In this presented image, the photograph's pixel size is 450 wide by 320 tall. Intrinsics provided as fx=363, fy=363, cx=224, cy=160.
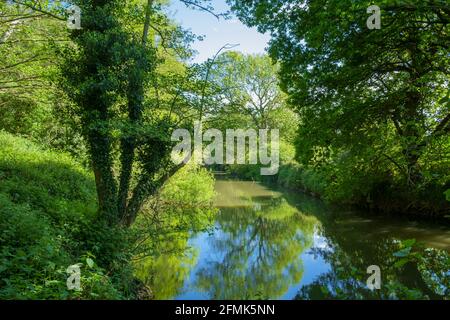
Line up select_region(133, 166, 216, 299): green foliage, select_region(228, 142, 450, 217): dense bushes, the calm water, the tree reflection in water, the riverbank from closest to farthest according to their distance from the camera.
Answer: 1. the calm water
2. select_region(133, 166, 216, 299): green foliage
3. the tree reflection in water
4. select_region(228, 142, 450, 217): dense bushes
5. the riverbank

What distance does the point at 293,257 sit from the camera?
13.8 metres

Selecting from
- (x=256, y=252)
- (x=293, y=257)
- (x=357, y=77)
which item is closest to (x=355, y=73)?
(x=357, y=77)

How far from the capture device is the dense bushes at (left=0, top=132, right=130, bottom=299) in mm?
5340

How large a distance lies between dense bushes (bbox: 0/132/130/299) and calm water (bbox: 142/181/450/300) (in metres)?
2.49

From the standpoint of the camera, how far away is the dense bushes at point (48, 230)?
5.34 metres

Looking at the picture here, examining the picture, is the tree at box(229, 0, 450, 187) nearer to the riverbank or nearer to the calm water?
the riverbank

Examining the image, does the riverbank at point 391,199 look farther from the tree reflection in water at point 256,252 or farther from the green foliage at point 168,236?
the green foliage at point 168,236

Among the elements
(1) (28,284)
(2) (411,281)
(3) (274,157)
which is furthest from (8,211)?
(3) (274,157)

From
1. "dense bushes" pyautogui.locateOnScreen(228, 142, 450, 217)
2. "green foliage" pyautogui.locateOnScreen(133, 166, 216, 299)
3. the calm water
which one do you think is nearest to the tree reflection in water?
the calm water

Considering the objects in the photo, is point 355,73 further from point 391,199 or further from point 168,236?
point 391,199

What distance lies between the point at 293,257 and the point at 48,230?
917cm
